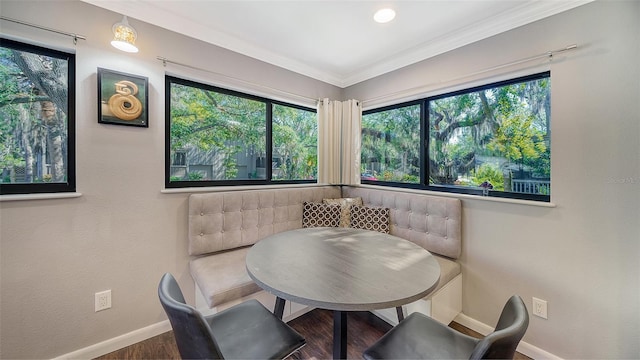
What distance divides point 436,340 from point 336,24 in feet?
7.42

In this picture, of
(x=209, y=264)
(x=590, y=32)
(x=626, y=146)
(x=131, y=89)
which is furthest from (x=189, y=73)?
(x=626, y=146)

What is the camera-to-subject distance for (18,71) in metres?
1.50

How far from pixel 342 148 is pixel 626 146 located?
228cm

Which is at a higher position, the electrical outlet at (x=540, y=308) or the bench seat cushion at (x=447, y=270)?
the bench seat cushion at (x=447, y=270)

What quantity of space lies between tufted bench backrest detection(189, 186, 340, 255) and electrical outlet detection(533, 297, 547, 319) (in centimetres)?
202

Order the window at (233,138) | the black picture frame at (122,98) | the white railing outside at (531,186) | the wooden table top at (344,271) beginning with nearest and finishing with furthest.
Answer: the wooden table top at (344,271)
the black picture frame at (122,98)
the white railing outside at (531,186)
the window at (233,138)

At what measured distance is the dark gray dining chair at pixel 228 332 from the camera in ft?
2.60

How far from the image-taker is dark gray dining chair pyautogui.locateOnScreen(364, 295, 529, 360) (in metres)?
0.77

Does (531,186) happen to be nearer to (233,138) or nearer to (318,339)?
(318,339)

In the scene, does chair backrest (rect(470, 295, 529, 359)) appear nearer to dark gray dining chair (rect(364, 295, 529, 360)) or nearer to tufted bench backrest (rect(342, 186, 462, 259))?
dark gray dining chair (rect(364, 295, 529, 360))

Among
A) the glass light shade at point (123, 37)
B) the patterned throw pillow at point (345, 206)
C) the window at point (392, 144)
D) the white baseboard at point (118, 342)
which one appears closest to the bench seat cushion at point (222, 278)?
the white baseboard at point (118, 342)

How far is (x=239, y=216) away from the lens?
2186 mm

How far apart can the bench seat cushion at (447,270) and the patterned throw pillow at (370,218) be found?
0.56 metres

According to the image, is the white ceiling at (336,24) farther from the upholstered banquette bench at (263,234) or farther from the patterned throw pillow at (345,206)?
the patterned throw pillow at (345,206)
